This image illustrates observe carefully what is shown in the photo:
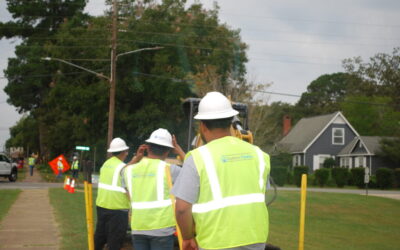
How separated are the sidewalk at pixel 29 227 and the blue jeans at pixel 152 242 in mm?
6703

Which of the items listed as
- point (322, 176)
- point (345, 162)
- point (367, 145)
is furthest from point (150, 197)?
point (345, 162)

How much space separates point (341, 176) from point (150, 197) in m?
42.6

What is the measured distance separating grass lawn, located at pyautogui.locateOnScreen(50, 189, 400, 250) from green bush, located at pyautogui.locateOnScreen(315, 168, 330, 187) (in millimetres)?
16373

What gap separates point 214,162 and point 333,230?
15010mm

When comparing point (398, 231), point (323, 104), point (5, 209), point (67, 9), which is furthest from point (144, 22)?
point (323, 104)

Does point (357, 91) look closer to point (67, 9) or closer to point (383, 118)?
point (383, 118)

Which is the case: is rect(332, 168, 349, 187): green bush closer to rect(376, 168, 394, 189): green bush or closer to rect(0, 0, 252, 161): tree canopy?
rect(376, 168, 394, 189): green bush

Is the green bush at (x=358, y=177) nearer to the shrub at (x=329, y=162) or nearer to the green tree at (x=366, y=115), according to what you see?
the shrub at (x=329, y=162)

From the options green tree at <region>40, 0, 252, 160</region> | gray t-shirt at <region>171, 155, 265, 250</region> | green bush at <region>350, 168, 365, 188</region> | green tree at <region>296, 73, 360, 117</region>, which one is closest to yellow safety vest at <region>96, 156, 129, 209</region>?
gray t-shirt at <region>171, 155, 265, 250</region>

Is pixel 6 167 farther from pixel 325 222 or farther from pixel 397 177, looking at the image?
pixel 397 177

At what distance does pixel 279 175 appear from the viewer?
48.0 m

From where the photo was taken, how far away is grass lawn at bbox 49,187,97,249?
44.4 feet

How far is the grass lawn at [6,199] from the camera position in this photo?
20719 millimetres

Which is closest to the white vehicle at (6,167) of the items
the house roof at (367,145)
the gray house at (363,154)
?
the gray house at (363,154)
